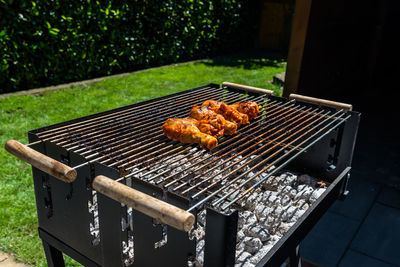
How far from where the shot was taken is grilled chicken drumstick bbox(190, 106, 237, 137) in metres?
2.48

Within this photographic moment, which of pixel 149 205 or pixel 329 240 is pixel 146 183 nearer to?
pixel 149 205

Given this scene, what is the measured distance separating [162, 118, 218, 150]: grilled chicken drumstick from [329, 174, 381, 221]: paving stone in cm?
231

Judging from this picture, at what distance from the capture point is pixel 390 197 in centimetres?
417

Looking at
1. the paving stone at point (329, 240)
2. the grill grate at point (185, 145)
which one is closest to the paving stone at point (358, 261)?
the paving stone at point (329, 240)

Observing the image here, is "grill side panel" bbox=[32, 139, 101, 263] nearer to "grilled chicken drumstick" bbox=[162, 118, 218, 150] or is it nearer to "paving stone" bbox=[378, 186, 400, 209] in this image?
"grilled chicken drumstick" bbox=[162, 118, 218, 150]

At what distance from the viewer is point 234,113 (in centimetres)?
271

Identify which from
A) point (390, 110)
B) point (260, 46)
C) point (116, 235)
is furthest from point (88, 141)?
point (260, 46)

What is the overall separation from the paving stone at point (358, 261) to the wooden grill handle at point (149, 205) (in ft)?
7.70

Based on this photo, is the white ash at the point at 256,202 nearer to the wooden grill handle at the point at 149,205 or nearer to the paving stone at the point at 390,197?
the wooden grill handle at the point at 149,205

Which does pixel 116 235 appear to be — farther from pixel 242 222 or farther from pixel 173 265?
pixel 242 222

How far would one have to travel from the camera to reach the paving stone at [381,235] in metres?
3.23

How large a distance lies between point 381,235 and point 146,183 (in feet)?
9.36

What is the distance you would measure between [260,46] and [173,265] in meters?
14.1

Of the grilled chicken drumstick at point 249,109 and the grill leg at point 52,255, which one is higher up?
the grilled chicken drumstick at point 249,109
